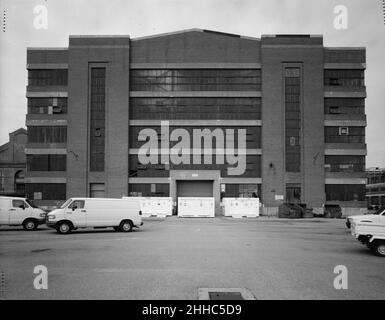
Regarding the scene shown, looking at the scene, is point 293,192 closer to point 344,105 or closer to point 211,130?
point 211,130

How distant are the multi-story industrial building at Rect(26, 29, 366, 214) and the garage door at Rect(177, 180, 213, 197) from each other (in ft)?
0.41

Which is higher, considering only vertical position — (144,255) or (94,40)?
(94,40)

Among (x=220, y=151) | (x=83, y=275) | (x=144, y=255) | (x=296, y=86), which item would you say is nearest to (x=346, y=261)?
(x=144, y=255)

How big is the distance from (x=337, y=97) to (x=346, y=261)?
40.0 meters

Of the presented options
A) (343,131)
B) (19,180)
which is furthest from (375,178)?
(19,180)

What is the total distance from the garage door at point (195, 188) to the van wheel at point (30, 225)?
26901 mm

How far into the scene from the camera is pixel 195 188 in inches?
1933

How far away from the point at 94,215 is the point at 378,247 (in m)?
14.0

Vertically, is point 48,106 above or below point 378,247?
above

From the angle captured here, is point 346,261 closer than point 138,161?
Yes

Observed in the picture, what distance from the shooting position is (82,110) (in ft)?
158

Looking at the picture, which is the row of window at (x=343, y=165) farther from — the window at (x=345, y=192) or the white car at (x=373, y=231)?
the white car at (x=373, y=231)

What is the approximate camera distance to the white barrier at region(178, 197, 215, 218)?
131 ft
